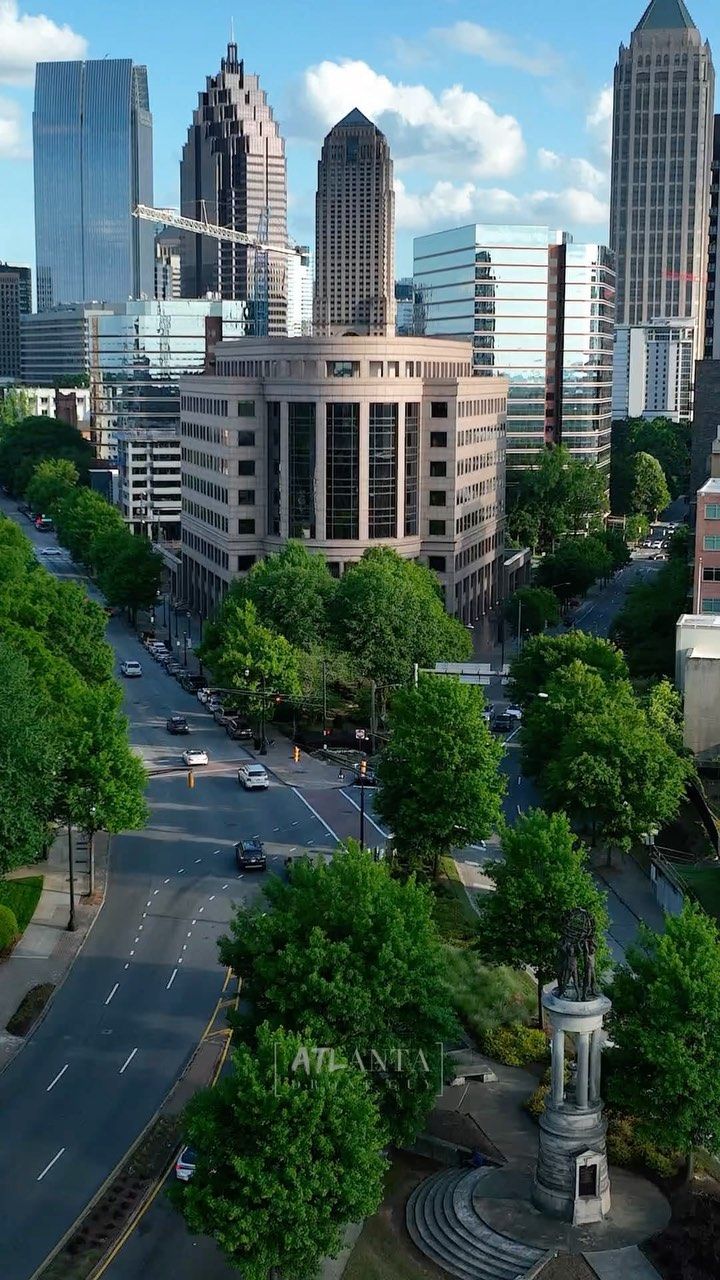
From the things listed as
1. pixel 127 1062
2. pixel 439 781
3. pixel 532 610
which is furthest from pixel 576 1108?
pixel 532 610

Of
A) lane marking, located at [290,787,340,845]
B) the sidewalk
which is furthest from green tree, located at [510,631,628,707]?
the sidewalk

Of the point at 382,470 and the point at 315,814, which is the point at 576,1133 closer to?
the point at 315,814

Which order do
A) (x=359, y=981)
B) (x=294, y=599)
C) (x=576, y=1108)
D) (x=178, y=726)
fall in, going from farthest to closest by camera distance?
(x=294, y=599), (x=178, y=726), (x=359, y=981), (x=576, y=1108)

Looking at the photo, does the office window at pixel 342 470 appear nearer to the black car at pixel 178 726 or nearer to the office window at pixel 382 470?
the office window at pixel 382 470

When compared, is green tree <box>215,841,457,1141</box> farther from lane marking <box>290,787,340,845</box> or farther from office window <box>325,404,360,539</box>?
office window <box>325,404,360,539</box>

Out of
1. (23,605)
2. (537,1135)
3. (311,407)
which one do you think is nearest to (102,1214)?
(537,1135)

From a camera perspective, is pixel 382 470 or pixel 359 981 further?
pixel 382 470
